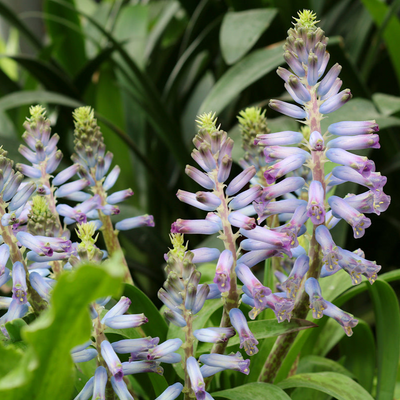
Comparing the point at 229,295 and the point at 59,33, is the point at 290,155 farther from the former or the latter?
the point at 59,33

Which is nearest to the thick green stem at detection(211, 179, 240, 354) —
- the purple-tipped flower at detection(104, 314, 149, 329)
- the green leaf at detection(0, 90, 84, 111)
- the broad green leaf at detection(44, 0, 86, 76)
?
the purple-tipped flower at detection(104, 314, 149, 329)

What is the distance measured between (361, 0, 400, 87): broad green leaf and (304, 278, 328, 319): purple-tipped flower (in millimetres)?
1176

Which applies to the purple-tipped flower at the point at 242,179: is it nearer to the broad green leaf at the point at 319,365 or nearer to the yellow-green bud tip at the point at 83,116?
the yellow-green bud tip at the point at 83,116

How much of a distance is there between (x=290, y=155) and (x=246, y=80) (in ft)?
2.31

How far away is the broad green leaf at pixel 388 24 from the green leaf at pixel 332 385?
1170mm

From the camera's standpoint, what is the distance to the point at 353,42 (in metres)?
1.79

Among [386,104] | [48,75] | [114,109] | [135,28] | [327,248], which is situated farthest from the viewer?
[135,28]

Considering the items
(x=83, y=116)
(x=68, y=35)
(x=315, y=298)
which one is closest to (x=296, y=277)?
(x=315, y=298)

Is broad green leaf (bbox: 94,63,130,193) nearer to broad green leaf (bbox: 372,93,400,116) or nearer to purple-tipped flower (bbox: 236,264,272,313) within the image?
broad green leaf (bbox: 372,93,400,116)

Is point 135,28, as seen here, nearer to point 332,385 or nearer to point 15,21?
point 15,21

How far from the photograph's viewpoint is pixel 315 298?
0.50m

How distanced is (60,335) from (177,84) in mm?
1498

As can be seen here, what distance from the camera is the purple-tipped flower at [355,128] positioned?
504 mm

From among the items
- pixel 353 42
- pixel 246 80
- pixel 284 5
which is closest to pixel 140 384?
pixel 246 80
